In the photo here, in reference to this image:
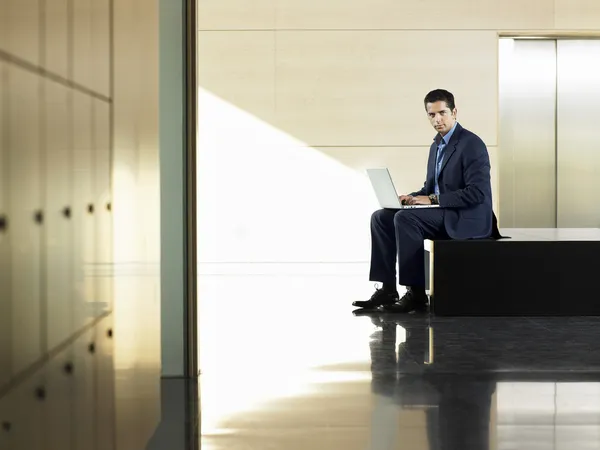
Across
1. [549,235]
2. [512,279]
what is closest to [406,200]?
[512,279]

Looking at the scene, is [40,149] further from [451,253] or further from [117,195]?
[451,253]

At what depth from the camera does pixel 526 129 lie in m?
10.5

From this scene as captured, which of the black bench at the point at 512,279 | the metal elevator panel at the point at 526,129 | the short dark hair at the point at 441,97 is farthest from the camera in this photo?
the metal elevator panel at the point at 526,129

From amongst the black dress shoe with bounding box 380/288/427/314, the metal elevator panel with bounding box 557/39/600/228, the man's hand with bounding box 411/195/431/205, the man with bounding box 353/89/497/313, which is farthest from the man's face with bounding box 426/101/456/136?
the metal elevator panel with bounding box 557/39/600/228

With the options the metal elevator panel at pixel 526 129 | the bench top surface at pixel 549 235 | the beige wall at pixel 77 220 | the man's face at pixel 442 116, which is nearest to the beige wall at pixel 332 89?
the metal elevator panel at pixel 526 129

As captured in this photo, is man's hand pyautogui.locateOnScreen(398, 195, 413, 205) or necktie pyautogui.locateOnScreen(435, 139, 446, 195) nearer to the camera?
necktie pyautogui.locateOnScreen(435, 139, 446, 195)

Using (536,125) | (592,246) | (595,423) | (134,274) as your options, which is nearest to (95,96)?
(134,274)

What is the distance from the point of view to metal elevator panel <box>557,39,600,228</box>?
34.3 ft

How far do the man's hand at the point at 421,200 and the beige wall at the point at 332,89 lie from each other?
3445 mm

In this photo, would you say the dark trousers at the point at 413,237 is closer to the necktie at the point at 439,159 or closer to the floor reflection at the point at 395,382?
the necktie at the point at 439,159

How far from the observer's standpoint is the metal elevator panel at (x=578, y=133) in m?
10.5

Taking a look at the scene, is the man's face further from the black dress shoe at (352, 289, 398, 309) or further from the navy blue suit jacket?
the black dress shoe at (352, 289, 398, 309)

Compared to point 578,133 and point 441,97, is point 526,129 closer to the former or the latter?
point 578,133

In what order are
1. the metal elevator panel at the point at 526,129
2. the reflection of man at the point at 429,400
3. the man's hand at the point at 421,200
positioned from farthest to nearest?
the metal elevator panel at the point at 526,129, the man's hand at the point at 421,200, the reflection of man at the point at 429,400
